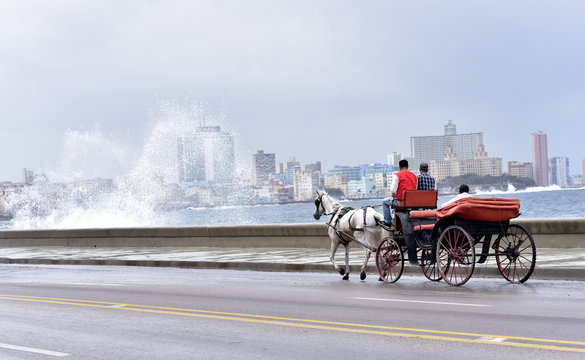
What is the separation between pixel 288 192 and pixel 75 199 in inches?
3994

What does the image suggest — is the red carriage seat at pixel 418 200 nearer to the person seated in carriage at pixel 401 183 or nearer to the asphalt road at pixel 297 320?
the person seated in carriage at pixel 401 183

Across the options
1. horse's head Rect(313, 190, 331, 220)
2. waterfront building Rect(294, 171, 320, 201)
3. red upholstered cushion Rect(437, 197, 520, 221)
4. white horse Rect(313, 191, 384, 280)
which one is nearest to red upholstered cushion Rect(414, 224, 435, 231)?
red upholstered cushion Rect(437, 197, 520, 221)

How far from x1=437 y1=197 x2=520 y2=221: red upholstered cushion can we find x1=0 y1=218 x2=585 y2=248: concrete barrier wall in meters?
6.29

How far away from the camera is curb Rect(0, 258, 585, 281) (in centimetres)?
1664

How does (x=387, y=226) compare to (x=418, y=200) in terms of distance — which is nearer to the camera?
(x=418, y=200)

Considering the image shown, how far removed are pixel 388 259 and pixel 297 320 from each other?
5813 mm

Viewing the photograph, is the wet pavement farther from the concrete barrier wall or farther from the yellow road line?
the yellow road line

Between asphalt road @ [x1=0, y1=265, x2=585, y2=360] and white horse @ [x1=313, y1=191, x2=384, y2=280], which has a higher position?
white horse @ [x1=313, y1=191, x2=384, y2=280]

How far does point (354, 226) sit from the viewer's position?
18.1 metres

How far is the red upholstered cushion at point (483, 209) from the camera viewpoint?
15.3 metres

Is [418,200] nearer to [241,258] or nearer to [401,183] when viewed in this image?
[401,183]

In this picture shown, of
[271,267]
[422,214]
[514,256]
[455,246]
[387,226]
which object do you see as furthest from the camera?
[271,267]

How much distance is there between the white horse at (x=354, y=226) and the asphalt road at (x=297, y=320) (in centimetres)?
72

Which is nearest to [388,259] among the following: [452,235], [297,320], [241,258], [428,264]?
[428,264]
